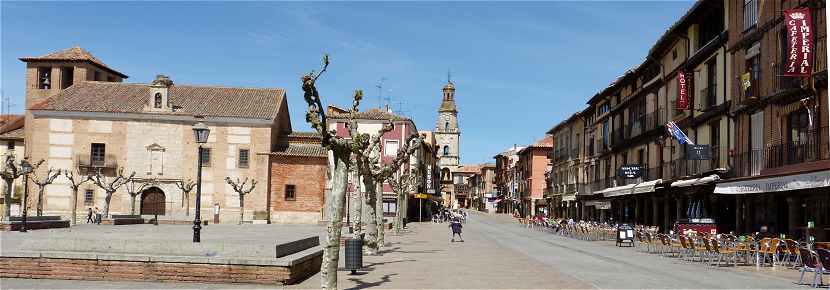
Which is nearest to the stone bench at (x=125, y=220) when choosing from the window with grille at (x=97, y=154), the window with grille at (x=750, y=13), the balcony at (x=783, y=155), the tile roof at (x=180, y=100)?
the window with grille at (x=97, y=154)

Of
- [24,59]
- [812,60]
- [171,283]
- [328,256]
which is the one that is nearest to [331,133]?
[328,256]

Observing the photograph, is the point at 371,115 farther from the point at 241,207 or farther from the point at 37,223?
the point at 37,223

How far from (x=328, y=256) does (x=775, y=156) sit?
1752 cm

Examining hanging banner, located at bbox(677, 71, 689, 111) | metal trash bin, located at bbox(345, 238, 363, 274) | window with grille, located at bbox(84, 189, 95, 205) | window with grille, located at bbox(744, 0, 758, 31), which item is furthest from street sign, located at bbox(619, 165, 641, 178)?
window with grille, located at bbox(84, 189, 95, 205)

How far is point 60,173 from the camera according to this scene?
53938 mm

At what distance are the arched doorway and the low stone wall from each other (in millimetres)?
43843

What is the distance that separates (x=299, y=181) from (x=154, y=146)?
10604 mm

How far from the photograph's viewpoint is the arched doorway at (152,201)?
183 ft

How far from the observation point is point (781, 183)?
815 inches

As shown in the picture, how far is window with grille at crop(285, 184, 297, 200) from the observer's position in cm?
5628

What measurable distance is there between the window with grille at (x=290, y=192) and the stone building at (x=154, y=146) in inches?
63.1

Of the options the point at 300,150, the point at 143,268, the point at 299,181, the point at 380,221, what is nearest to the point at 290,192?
the point at 299,181

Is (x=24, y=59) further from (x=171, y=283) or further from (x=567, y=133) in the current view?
(x=171, y=283)

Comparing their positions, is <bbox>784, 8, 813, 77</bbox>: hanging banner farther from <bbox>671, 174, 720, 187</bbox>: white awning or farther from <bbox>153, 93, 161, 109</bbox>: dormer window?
<bbox>153, 93, 161, 109</bbox>: dormer window
